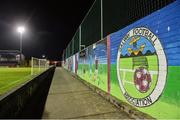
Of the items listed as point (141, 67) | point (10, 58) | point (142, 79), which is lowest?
point (142, 79)

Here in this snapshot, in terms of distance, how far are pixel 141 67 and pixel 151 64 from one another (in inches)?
17.6

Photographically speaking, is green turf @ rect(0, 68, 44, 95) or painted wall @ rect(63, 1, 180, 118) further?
green turf @ rect(0, 68, 44, 95)

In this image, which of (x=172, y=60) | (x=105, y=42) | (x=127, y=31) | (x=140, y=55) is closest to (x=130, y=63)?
(x=140, y=55)

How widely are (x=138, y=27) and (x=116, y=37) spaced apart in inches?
71.1

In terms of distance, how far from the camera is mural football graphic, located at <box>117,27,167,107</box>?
4172 millimetres

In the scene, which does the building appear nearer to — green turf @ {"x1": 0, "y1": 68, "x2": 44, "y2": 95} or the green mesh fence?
green turf @ {"x1": 0, "y1": 68, "x2": 44, "y2": 95}

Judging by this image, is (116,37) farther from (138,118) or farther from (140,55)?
(138,118)

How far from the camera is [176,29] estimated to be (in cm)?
360

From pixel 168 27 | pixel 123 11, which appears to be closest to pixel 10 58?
pixel 123 11

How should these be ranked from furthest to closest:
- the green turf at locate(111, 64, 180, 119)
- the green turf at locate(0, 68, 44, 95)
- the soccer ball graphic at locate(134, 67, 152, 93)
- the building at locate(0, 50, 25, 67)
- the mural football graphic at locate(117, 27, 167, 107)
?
the building at locate(0, 50, 25, 67) → the green turf at locate(0, 68, 44, 95) → the soccer ball graphic at locate(134, 67, 152, 93) → the mural football graphic at locate(117, 27, 167, 107) → the green turf at locate(111, 64, 180, 119)

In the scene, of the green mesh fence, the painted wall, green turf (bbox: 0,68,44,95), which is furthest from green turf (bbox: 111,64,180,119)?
green turf (bbox: 0,68,44,95)

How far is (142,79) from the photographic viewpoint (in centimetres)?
482

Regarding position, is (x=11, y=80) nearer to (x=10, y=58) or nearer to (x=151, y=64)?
(x=151, y=64)

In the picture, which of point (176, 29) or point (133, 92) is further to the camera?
point (133, 92)
